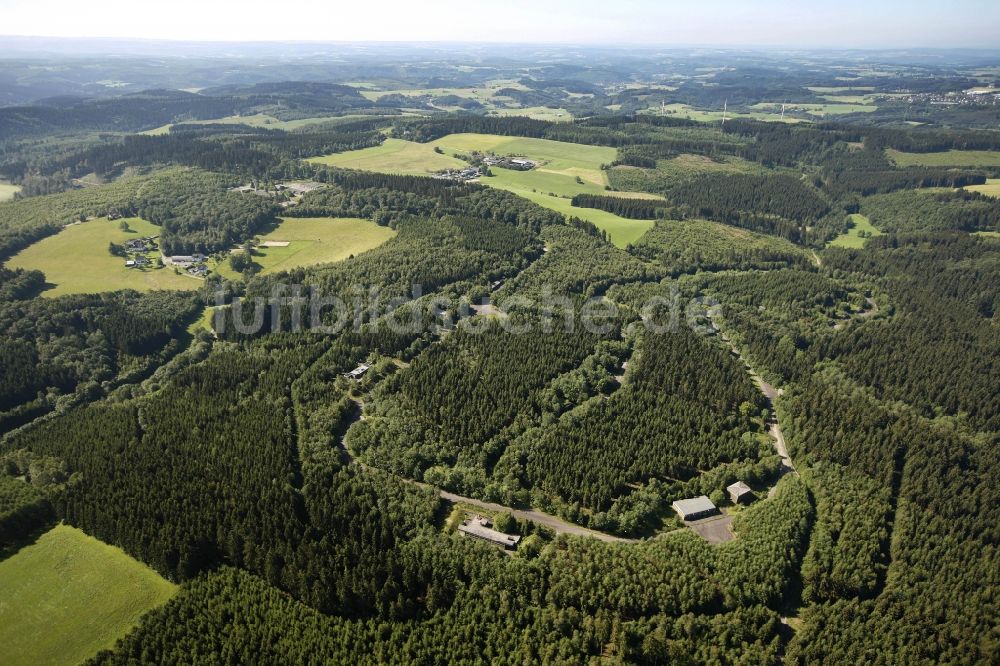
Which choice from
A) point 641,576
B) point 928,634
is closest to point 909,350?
point 928,634

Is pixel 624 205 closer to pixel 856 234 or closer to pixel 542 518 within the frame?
pixel 856 234

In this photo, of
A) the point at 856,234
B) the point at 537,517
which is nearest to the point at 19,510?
the point at 537,517

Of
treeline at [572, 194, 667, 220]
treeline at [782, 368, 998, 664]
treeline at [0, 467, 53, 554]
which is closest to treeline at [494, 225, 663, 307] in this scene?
treeline at [572, 194, 667, 220]

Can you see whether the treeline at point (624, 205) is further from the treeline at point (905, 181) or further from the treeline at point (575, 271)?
the treeline at point (905, 181)

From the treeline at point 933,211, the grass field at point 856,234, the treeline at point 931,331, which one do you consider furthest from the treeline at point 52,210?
the treeline at point 933,211

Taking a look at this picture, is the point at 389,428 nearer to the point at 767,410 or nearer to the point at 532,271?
the point at 767,410

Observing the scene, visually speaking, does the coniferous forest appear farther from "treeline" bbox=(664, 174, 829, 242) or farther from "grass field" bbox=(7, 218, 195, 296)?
"treeline" bbox=(664, 174, 829, 242)
